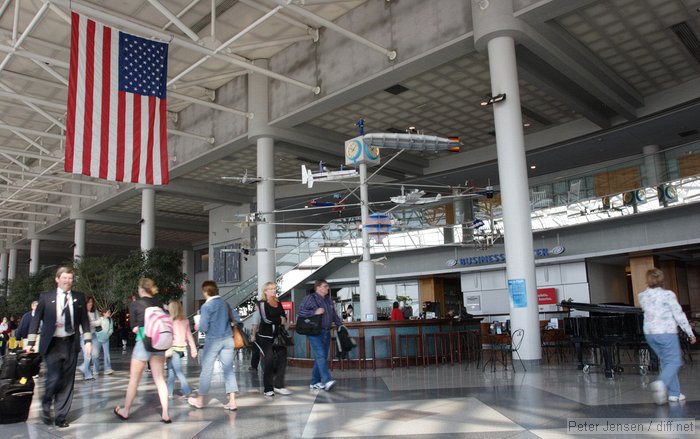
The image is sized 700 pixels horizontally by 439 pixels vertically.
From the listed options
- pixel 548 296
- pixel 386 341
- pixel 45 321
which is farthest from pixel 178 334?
pixel 548 296

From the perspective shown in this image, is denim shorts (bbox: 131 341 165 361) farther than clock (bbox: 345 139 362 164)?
No

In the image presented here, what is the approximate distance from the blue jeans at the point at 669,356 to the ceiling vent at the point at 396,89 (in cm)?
1176

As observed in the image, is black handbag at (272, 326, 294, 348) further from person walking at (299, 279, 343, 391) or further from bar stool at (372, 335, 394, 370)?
bar stool at (372, 335, 394, 370)

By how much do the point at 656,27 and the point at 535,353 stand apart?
865cm

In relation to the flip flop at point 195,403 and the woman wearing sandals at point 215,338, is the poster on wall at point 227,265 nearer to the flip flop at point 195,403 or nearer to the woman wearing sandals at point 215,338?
the flip flop at point 195,403

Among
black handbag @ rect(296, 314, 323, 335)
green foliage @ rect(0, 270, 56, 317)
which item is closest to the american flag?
black handbag @ rect(296, 314, 323, 335)

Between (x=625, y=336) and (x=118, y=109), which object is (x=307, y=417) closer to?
(x=625, y=336)

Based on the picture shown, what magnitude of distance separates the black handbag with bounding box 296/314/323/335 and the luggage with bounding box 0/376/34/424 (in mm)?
3459

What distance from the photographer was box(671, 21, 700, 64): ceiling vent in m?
13.5

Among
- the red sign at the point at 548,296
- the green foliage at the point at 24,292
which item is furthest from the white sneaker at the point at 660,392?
the green foliage at the point at 24,292

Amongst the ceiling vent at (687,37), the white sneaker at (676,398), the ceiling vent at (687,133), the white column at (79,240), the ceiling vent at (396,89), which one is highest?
the ceiling vent at (396,89)

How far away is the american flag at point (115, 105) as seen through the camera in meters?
12.3

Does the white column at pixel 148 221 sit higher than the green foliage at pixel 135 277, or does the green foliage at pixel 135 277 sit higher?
the white column at pixel 148 221

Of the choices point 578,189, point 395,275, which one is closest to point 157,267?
point 395,275
